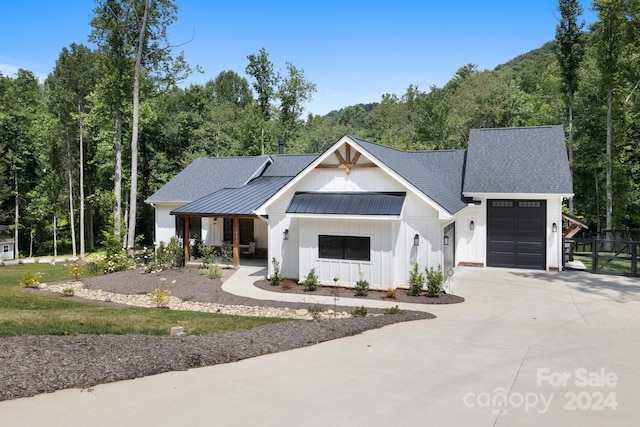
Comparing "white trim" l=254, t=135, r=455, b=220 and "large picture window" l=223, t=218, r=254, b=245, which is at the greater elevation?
"white trim" l=254, t=135, r=455, b=220

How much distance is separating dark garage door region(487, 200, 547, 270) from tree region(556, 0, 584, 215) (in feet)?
42.3

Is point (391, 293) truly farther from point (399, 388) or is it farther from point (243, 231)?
point (243, 231)

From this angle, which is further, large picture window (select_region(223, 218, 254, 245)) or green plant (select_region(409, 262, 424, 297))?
large picture window (select_region(223, 218, 254, 245))

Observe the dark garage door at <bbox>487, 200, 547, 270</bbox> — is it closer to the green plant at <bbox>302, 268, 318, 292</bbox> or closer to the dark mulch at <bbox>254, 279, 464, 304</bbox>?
the dark mulch at <bbox>254, 279, 464, 304</bbox>

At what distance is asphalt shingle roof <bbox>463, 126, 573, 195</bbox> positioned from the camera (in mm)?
17406

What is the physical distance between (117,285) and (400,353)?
12672 millimetres

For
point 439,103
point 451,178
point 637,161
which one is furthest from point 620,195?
point 439,103

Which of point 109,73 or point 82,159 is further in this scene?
point 82,159

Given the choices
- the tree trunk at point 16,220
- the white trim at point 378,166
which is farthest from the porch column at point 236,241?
the tree trunk at point 16,220

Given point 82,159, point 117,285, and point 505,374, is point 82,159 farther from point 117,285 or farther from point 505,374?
point 505,374

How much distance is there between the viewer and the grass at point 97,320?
845 centimetres

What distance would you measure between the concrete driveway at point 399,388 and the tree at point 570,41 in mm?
23149

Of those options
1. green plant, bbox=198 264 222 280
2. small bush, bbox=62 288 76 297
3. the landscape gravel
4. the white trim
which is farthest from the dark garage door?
small bush, bbox=62 288 76 297

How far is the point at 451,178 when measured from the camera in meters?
20.0
